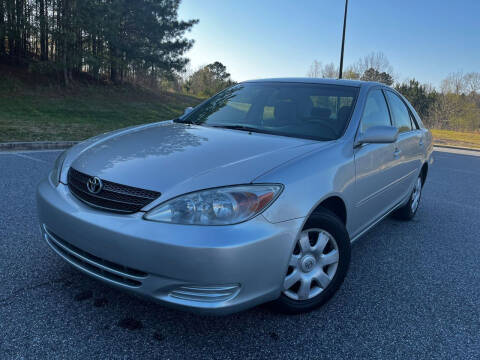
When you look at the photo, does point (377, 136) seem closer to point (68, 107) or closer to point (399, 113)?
point (399, 113)

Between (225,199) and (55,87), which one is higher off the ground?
(55,87)

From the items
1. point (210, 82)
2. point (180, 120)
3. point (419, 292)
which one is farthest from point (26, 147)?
point (210, 82)

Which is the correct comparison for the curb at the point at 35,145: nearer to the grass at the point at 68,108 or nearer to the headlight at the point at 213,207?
the grass at the point at 68,108

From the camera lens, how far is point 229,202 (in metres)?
1.82

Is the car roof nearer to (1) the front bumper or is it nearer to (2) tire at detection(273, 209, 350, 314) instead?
(2) tire at detection(273, 209, 350, 314)

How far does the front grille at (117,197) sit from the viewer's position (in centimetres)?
187

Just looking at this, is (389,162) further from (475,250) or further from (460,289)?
(475,250)

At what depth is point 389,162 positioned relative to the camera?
3.18 m

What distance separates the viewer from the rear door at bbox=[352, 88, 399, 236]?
270 cm

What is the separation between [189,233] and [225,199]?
0.82 ft

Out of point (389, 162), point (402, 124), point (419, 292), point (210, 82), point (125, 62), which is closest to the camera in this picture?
point (419, 292)

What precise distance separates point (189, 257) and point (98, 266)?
1.91 feet

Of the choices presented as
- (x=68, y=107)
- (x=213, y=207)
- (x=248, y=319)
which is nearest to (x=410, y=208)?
(x=248, y=319)

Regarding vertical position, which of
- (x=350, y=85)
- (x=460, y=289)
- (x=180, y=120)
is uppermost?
(x=350, y=85)
